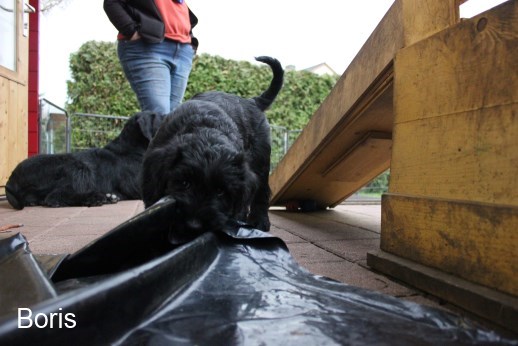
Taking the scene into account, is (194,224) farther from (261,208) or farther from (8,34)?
(8,34)

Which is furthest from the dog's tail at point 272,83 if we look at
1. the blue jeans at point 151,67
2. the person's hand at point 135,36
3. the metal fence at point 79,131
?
the metal fence at point 79,131

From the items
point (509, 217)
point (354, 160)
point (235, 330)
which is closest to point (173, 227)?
point (235, 330)

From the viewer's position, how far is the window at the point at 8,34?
5.31 metres

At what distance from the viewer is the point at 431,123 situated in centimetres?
156

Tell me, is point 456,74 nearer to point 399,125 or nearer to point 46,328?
point 399,125

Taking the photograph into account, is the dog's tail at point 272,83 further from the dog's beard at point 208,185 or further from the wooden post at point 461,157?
the wooden post at point 461,157

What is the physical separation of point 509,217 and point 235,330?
0.88 m

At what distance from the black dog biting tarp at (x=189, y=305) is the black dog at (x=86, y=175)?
3336 mm

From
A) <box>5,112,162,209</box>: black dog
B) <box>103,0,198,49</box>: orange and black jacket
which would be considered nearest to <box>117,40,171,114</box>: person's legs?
<box>103,0,198,49</box>: orange and black jacket

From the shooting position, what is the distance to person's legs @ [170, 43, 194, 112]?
376cm

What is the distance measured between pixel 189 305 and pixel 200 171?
1097 mm

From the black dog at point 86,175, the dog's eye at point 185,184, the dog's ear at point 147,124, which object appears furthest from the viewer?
the black dog at point 86,175

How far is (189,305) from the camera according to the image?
1056mm

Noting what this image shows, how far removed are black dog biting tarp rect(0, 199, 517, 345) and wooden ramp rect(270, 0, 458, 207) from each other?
47.0 inches
